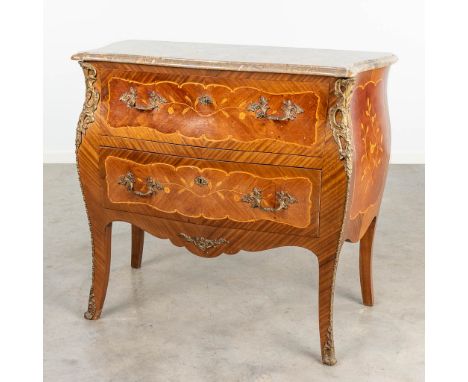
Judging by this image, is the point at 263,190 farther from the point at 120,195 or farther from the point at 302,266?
the point at 302,266

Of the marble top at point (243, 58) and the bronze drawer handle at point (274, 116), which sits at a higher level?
the marble top at point (243, 58)

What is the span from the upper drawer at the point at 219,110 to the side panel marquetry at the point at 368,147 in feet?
0.59

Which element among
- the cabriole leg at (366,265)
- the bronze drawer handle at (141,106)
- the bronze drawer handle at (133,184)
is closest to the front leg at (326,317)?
the cabriole leg at (366,265)

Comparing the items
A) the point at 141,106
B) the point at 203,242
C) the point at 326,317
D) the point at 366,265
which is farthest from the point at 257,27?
the point at 326,317

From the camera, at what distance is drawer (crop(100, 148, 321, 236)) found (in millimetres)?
2730

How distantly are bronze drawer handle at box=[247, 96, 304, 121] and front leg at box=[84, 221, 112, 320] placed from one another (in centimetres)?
85

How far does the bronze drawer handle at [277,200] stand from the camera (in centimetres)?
273

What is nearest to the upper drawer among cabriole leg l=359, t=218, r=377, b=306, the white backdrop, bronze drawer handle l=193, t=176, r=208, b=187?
bronze drawer handle l=193, t=176, r=208, b=187

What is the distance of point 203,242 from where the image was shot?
116 inches

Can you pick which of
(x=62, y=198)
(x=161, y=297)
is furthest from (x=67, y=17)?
(x=161, y=297)

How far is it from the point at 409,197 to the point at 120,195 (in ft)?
8.10

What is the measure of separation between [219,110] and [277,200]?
1.27 feet

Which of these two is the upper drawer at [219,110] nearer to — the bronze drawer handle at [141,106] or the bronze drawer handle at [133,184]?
the bronze drawer handle at [141,106]

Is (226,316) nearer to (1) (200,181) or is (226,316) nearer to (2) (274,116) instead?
(1) (200,181)
